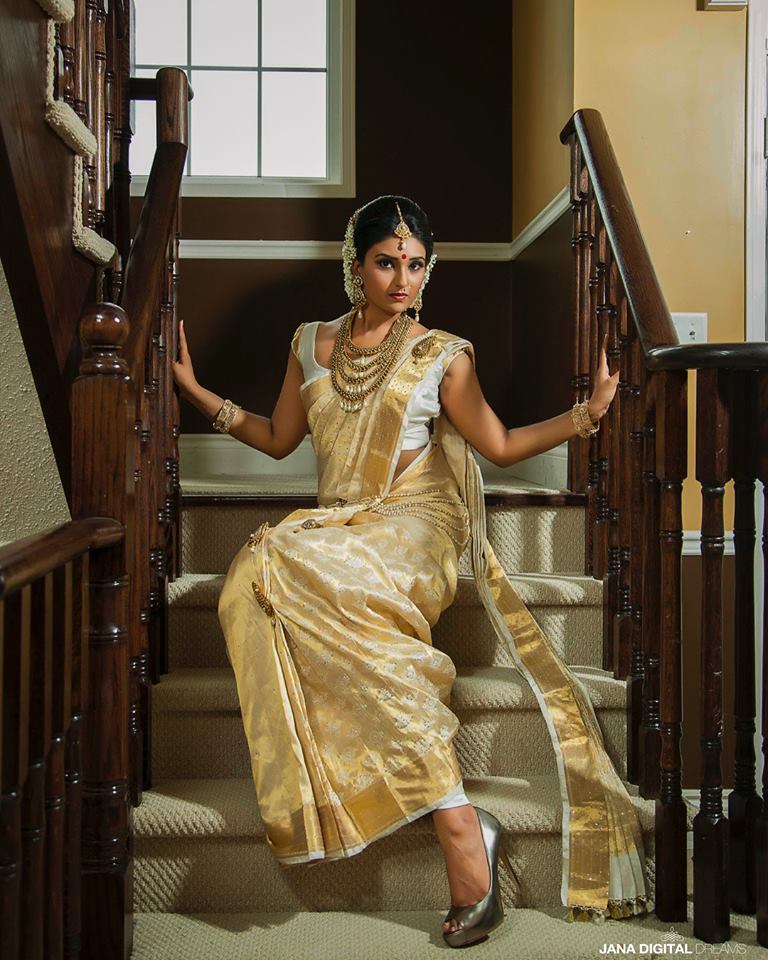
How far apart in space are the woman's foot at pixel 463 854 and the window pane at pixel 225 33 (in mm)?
3367

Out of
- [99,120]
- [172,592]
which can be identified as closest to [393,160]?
[99,120]

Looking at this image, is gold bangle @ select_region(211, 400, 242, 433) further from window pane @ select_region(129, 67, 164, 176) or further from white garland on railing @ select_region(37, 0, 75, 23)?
window pane @ select_region(129, 67, 164, 176)

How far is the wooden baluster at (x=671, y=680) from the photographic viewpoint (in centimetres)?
203

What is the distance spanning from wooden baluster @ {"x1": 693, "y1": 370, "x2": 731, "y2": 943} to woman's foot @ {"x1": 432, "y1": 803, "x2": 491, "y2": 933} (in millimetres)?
390

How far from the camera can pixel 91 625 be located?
183 centimetres

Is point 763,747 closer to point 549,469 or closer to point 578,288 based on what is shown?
point 578,288

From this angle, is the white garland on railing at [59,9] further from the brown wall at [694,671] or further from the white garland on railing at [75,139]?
the brown wall at [694,671]

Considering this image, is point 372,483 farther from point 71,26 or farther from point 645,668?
point 71,26

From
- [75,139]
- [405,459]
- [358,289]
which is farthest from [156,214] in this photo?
[405,459]

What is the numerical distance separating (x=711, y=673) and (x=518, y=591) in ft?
2.31

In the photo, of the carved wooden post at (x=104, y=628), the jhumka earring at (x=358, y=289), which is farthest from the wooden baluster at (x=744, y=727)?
the carved wooden post at (x=104, y=628)

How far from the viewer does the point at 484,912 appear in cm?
196

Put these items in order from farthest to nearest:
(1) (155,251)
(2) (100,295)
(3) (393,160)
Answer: (3) (393,160)
(2) (100,295)
(1) (155,251)

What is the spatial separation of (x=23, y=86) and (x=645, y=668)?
161 cm
